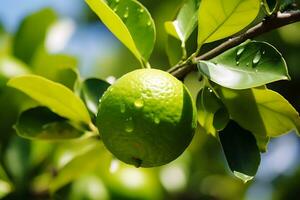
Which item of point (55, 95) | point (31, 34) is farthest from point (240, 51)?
point (31, 34)

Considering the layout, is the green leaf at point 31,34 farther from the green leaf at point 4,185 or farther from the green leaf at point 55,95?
the green leaf at point 55,95

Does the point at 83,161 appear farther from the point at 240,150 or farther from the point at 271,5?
the point at 271,5

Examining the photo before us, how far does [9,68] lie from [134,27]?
3.12ft

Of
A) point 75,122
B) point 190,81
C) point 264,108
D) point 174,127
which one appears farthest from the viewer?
point 190,81

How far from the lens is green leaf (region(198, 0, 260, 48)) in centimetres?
119

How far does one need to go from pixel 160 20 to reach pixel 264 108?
1790mm

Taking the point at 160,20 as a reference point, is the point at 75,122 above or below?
above

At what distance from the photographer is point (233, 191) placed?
2809 millimetres

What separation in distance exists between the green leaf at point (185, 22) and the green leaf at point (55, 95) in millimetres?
237

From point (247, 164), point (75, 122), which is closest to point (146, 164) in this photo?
point (247, 164)

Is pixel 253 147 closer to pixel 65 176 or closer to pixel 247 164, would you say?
pixel 247 164

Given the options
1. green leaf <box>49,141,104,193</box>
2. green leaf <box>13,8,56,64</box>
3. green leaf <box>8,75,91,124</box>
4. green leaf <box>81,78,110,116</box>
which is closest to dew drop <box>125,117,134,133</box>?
green leaf <box>8,75,91,124</box>

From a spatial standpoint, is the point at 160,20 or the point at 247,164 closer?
the point at 247,164

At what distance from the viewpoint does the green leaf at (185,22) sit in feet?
4.48
